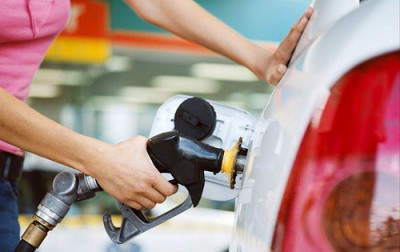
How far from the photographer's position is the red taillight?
1.01m

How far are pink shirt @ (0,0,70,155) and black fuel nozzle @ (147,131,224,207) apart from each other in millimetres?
552

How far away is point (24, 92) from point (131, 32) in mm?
4753

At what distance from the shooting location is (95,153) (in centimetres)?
144

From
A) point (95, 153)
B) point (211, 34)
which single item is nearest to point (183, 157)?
point (95, 153)

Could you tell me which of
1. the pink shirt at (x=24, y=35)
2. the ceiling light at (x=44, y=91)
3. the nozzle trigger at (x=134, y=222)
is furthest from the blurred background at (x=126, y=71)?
the nozzle trigger at (x=134, y=222)

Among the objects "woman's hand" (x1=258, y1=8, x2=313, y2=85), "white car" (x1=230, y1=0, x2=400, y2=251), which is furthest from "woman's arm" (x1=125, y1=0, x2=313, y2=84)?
"white car" (x1=230, y1=0, x2=400, y2=251)

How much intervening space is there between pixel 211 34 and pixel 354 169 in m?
0.95

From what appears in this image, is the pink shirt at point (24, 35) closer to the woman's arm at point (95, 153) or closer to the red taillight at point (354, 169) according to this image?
the woman's arm at point (95, 153)

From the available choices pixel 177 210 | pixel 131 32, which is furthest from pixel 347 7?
pixel 131 32

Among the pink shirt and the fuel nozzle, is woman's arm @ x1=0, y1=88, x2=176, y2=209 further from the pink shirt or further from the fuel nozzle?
the pink shirt

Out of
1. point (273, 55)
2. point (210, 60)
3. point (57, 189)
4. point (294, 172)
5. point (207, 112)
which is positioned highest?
point (210, 60)

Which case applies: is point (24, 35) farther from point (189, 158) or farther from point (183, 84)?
point (183, 84)

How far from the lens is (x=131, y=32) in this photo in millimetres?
6621

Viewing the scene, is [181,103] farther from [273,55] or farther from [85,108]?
[85,108]
